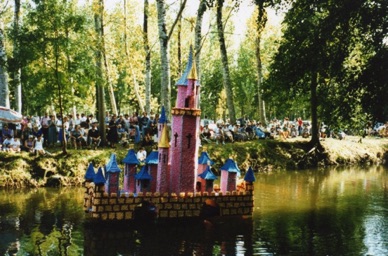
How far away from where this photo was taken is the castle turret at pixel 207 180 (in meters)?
17.6

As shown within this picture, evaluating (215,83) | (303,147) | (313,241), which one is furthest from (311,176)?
(215,83)

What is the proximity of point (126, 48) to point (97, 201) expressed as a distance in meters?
25.9

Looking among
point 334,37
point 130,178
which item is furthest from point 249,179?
point 334,37

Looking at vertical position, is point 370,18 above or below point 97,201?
above

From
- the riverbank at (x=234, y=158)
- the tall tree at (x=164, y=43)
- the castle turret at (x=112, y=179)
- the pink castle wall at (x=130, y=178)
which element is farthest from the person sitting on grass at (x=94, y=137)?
the castle turret at (x=112, y=179)

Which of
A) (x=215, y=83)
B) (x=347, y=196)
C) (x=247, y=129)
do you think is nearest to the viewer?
(x=347, y=196)

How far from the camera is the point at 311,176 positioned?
31.3m

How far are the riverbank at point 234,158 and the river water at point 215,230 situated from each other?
59.3 inches

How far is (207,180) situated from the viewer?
17672 mm

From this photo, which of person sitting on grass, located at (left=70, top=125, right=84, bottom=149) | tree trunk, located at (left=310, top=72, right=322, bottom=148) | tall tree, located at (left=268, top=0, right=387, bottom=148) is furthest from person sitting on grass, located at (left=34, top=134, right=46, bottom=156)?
tree trunk, located at (left=310, top=72, right=322, bottom=148)

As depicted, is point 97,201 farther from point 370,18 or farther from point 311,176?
point 311,176

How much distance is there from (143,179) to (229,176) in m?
3.38

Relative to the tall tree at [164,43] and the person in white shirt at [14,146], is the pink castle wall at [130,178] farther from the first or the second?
the person in white shirt at [14,146]

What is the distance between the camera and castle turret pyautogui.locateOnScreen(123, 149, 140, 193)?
56.6ft
